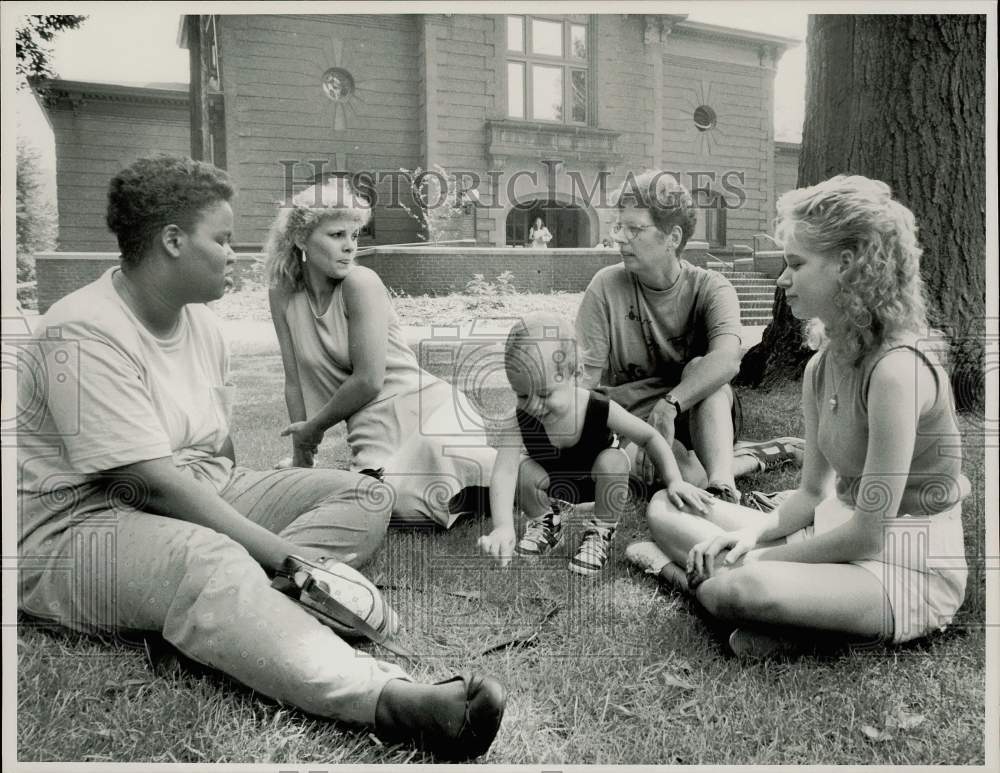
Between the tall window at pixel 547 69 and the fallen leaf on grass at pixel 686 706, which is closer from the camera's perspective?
the fallen leaf on grass at pixel 686 706

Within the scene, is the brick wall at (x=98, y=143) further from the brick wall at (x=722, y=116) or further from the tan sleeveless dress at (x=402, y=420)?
the brick wall at (x=722, y=116)

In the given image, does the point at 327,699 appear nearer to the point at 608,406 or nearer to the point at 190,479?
the point at 190,479

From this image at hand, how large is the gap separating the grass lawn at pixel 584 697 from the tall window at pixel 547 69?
136 cm

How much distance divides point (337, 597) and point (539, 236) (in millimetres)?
1149

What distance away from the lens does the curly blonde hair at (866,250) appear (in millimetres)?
1478

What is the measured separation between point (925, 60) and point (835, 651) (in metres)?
1.64

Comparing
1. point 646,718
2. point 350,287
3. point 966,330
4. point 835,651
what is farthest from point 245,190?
point 966,330

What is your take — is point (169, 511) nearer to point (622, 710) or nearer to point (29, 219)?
point (29, 219)

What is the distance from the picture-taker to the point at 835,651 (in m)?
1.54

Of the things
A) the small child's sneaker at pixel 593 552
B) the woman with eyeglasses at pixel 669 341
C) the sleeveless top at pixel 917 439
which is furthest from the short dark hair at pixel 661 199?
the small child's sneaker at pixel 593 552

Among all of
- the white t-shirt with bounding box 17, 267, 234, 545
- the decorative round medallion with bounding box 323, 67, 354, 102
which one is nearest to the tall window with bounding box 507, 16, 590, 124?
the decorative round medallion with bounding box 323, 67, 354, 102

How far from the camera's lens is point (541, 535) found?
206cm

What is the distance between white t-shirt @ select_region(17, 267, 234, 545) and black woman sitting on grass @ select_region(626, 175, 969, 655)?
1282 millimetres

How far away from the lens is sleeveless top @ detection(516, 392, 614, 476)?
213cm
